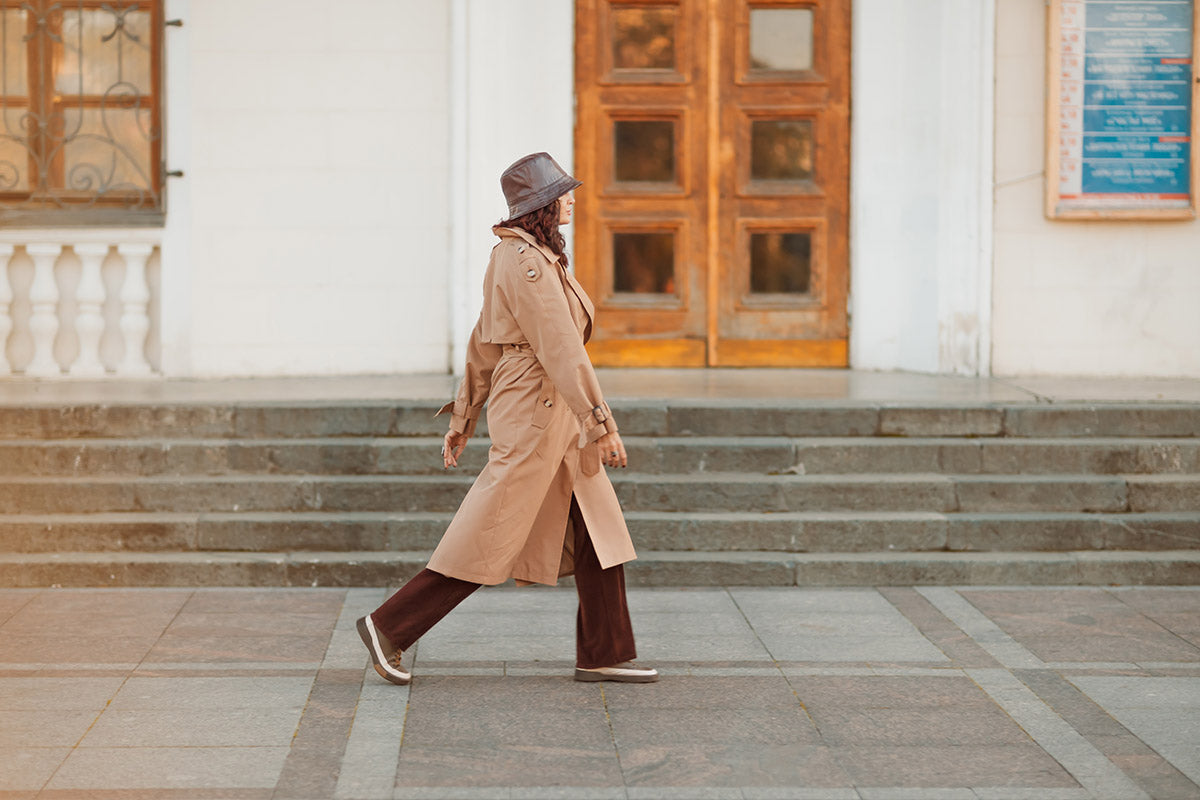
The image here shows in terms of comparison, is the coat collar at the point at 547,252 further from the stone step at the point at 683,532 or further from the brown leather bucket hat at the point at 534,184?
the stone step at the point at 683,532

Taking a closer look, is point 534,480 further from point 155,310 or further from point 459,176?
point 155,310

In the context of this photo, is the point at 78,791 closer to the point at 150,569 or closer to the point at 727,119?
the point at 150,569

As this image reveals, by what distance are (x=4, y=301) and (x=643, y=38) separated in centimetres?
464

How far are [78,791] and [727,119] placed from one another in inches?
278

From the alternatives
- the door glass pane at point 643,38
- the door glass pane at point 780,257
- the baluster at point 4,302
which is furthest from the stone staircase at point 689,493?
the door glass pane at point 643,38

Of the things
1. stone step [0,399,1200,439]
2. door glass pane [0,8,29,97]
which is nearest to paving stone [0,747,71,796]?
stone step [0,399,1200,439]

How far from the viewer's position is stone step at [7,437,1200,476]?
737cm

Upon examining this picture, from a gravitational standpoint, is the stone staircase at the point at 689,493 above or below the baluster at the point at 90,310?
below

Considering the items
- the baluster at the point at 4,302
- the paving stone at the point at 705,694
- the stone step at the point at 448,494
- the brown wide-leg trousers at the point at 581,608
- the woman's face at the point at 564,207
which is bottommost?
the paving stone at the point at 705,694

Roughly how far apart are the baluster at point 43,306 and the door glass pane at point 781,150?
15.6ft

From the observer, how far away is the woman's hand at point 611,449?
4918mm

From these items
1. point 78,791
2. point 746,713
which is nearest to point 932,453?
point 746,713

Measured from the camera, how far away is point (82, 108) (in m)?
9.64

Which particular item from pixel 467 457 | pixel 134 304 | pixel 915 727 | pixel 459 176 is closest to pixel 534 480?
pixel 915 727
